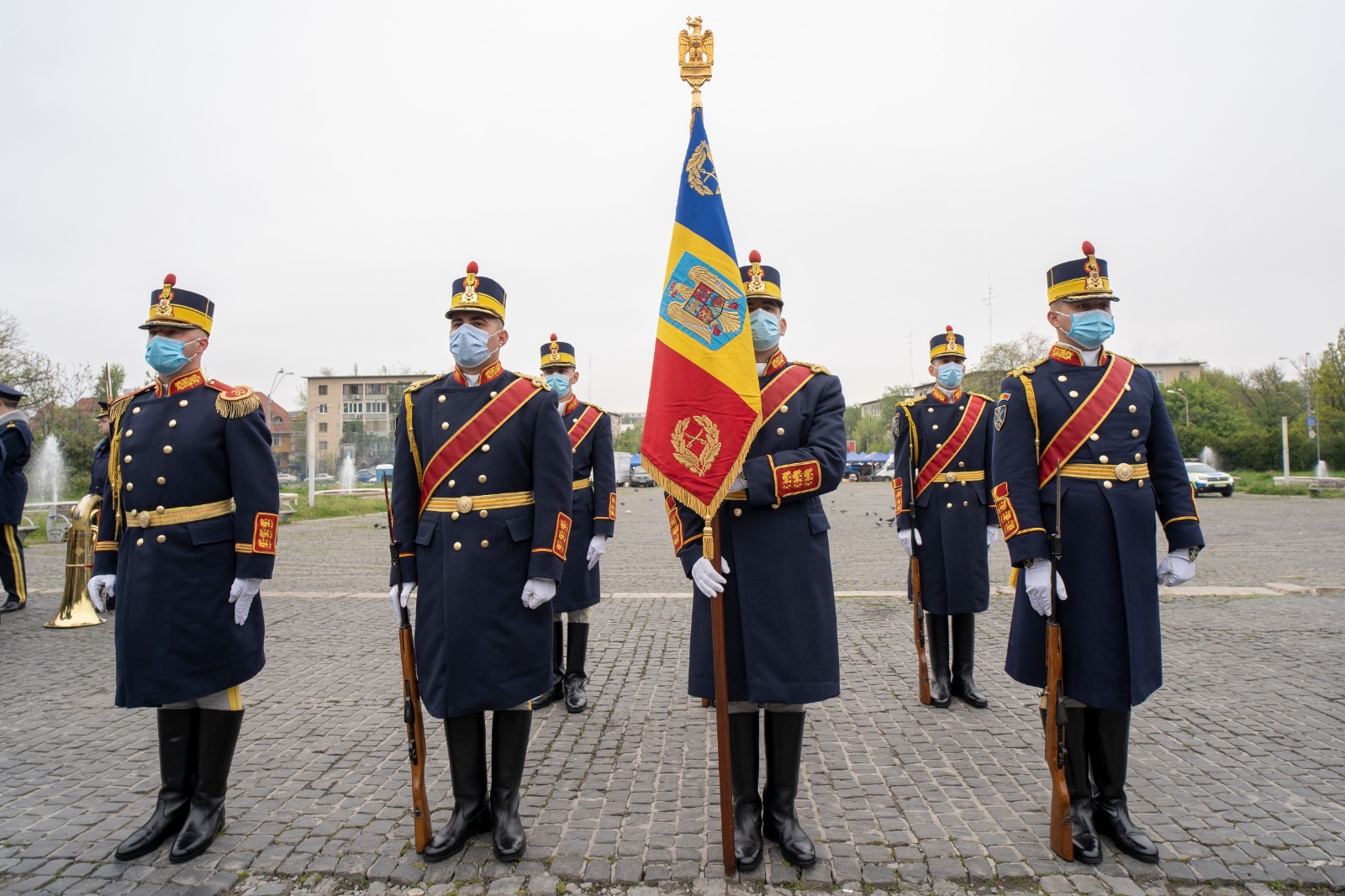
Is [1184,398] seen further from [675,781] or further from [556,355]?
[675,781]

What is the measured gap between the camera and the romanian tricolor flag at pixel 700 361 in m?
3.45

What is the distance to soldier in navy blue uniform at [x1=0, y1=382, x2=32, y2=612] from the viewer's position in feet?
29.4

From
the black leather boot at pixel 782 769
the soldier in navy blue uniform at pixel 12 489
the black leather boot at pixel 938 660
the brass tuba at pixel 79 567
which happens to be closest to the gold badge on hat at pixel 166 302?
the black leather boot at pixel 782 769

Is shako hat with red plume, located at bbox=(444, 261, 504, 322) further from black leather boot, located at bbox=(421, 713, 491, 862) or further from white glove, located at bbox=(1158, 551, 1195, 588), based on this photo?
white glove, located at bbox=(1158, 551, 1195, 588)

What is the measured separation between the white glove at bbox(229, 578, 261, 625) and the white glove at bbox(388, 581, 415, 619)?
0.65 meters

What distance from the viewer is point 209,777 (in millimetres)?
3713

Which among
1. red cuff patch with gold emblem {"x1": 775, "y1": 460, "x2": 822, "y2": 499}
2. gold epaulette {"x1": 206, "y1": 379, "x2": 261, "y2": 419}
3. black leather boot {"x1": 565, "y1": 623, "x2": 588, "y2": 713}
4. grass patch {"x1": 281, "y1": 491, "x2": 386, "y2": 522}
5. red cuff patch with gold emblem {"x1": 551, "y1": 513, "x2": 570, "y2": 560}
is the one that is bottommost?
black leather boot {"x1": 565, "y1": 623, "x2": 588, "y2": 713}

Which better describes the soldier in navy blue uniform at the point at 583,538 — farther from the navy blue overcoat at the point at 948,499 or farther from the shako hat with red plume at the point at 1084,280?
the shako hat with red plume at the point at 1084,280

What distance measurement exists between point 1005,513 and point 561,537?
215cm

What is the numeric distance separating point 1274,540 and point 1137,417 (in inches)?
622

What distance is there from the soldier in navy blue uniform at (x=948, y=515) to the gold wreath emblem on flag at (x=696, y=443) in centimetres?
263

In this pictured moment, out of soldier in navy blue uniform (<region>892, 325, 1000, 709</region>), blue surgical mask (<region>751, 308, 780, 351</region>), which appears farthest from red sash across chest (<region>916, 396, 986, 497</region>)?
blue surgical mask (<region>751, 308, 780, 351</region>)

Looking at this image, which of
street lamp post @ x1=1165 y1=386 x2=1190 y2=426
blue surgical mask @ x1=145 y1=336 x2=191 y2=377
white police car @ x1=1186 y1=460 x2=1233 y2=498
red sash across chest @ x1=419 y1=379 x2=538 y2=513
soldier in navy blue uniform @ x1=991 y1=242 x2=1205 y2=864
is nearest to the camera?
soldier in navy blue uniform @ x1=991 y1=242 x2=1205 y2=864

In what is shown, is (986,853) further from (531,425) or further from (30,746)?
(30,746)
